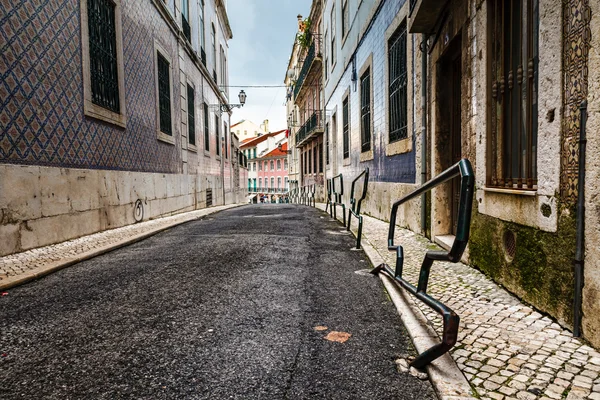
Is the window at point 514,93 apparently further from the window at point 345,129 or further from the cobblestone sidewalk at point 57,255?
the window at point 345,129

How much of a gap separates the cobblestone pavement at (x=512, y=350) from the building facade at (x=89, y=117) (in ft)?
17.5

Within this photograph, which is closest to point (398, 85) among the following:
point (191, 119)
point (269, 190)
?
point (191, 119)

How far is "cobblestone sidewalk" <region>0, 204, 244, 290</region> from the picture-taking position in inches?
159

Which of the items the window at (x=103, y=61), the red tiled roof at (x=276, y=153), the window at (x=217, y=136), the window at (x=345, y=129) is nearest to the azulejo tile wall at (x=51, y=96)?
the window at (x=103, y=61)

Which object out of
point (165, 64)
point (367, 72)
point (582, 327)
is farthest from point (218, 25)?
point (582, 327)

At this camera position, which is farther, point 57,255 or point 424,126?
point 424,126

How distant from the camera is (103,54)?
7.75 metres

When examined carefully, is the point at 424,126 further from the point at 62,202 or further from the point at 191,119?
the point at 191,119

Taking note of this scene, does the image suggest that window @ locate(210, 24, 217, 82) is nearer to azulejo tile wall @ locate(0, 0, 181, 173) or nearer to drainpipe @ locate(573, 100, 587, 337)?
azulejo tile wall @ locate(0, 0, 181, 173)

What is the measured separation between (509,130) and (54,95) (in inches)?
242

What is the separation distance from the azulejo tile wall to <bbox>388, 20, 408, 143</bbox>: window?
5723 millimetres

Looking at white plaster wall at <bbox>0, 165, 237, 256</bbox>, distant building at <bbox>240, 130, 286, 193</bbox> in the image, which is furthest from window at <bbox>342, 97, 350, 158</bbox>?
distant building at <bbox>240, 130, 286, 193</bbox>

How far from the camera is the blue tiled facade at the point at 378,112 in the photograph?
7650mm

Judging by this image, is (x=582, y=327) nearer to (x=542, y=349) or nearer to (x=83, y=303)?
(x=542, y=349)
